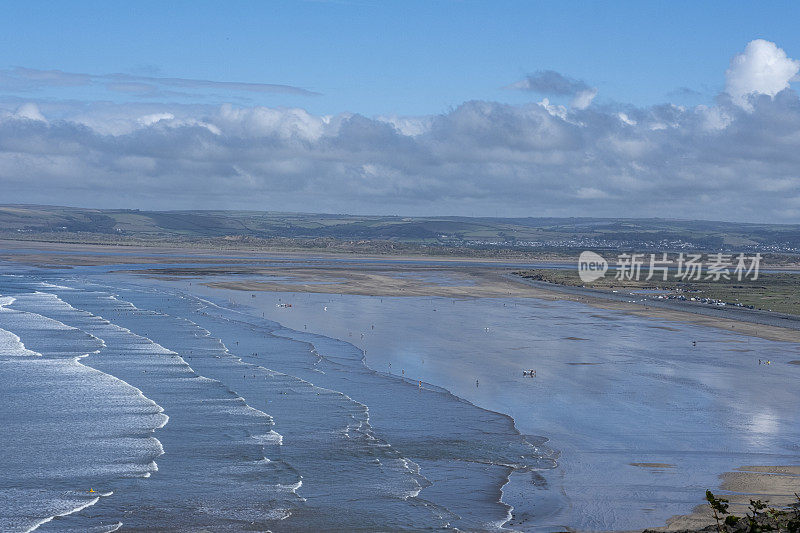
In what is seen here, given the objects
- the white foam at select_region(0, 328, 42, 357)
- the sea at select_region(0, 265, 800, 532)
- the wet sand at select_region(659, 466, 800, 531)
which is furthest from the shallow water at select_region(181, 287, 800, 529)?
the white foam at select_region(0, 328, 42, 357)

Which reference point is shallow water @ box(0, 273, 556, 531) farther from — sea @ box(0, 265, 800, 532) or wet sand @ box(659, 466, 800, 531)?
wet sand @ box(659, 466, 800, 531)

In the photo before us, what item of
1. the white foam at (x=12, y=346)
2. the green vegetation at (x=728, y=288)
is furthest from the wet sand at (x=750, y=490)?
the green vegetation at (x=728, y=288)

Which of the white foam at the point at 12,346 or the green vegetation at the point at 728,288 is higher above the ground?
the green vegetation at the point at 728,288

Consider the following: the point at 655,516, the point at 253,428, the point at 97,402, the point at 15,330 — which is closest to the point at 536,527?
the point at 655,516

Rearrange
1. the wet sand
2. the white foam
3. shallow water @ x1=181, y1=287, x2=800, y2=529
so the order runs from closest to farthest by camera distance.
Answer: the wet sand → shallow water @ x1=181, y1=287, x2=800, y2=529 → the white foam

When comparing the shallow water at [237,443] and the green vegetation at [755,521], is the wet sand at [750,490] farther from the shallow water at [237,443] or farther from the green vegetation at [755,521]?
the shallow water at [237,443]

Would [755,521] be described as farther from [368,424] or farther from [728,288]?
[728,288]
